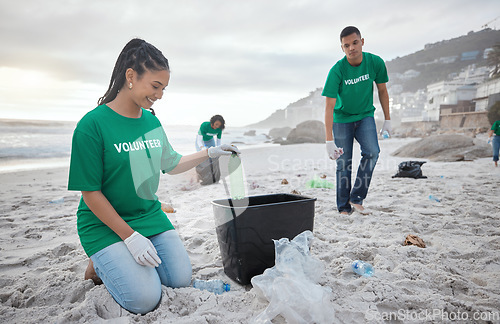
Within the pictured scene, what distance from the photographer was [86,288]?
5.50ft

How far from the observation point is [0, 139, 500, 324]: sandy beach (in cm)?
138

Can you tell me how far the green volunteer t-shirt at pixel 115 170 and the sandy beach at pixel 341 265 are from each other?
375 mm

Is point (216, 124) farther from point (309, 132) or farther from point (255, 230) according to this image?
point (309, 132)

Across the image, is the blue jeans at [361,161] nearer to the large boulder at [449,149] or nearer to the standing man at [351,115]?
the standing man at [351,115]

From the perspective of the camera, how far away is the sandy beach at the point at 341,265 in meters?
1.38

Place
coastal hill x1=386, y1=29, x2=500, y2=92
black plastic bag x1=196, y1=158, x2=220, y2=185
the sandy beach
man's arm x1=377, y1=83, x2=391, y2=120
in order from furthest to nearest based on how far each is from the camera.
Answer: coastal hill x1=386, y1=29, x2=500, y2=92
black plastic bag x1=196, y1=158, x2=220, y2=185
man's arm x1=377, y1=83, x2=391, y2=120
the sandy beach

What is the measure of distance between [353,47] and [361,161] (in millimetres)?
1160

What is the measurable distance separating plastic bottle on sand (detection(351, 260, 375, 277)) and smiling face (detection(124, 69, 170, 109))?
1.61 meters

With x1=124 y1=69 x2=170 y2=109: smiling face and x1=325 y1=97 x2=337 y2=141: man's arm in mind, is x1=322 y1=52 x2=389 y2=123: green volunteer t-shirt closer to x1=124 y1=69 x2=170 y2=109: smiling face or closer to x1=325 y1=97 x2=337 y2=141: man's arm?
x1=325 y1=97 x2=337 y2=141: man's arm

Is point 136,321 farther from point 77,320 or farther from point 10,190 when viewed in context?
point 10,190

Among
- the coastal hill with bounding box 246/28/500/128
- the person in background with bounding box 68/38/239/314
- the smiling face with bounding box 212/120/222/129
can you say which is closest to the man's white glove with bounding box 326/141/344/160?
the person in background with bounding box 68/38/239/314

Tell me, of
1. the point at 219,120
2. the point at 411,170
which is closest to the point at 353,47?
the point at 411,170

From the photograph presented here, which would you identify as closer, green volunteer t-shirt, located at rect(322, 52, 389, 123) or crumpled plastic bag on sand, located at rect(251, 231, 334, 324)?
crumpled plastic bag on sand, located at rect(251, 231, 334, 324)

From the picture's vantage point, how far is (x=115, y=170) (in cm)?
162
